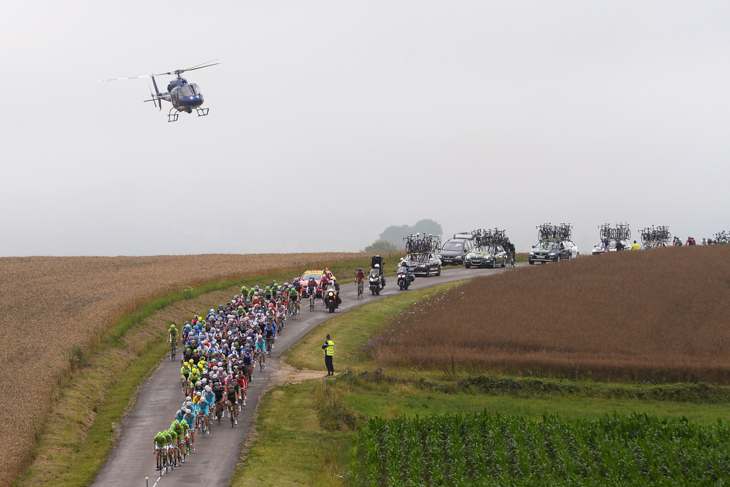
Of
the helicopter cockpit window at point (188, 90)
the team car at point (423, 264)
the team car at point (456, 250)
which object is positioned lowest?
the team car at point (423, 264)

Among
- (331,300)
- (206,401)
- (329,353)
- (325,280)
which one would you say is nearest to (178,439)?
(206,401)

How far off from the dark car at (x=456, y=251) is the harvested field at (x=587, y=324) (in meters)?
12.4

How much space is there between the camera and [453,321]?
44.7 metres

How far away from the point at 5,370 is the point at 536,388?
23.2 meters

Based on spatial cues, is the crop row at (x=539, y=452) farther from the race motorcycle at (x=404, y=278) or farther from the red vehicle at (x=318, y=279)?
the race motorcycle at (x=404, y=278)

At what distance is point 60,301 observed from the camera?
49094 millimetres

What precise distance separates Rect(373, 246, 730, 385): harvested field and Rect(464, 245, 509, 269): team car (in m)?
8.77

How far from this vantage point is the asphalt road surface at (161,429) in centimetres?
2358

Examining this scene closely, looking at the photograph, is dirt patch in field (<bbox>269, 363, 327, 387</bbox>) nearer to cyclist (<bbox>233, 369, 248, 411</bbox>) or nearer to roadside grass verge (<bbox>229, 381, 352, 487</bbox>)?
roadside grass verge (<bbox>229, 381, 352, 487</bbox>)

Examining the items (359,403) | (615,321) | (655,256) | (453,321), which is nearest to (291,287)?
(453,321)

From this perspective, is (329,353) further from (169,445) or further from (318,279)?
(318,279)

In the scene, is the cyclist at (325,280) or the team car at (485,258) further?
the team car at (485,258)

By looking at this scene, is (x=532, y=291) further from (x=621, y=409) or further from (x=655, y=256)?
(x=621, y=409)

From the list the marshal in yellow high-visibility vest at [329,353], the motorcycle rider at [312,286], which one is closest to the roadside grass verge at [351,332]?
the marshal in yellow high-visibility vest at [329,353]
